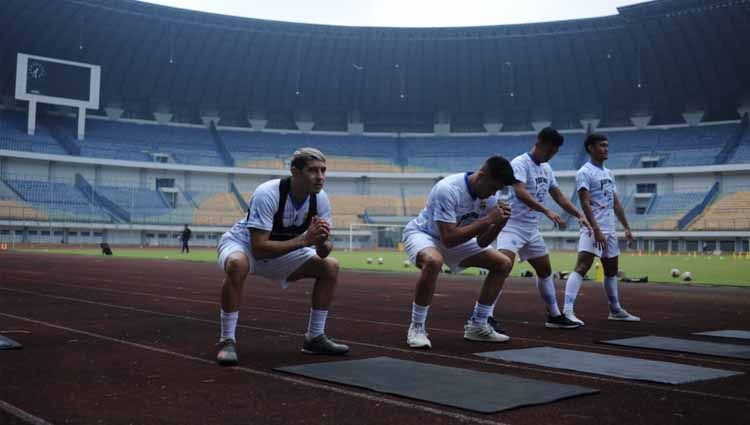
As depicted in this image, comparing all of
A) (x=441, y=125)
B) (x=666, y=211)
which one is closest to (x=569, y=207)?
(x=666, y=211)

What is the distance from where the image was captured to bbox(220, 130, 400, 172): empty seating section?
6469cm

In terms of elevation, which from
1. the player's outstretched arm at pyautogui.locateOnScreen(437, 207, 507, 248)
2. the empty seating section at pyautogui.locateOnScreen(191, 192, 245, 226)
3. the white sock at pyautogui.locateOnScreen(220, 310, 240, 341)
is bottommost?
the white sock at pyautogui.locateOnScreen(220, 310, 240, 341)

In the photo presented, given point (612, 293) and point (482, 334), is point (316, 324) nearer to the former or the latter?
point (482, 334)

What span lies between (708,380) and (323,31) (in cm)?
5757

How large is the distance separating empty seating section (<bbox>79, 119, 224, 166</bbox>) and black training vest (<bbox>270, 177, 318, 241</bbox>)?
186 ft

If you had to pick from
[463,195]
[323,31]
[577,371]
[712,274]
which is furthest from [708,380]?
[323,31]

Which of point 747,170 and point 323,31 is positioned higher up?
point 323,31

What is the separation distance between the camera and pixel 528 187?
8656 millimetres

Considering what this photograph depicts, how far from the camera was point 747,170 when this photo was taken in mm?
53594

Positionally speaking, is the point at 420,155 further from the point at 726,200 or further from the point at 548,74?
the point at 726,200

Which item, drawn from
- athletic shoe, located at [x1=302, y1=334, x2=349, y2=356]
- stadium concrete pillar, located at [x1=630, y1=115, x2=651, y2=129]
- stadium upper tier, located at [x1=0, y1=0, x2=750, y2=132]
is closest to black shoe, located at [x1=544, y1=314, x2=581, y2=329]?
athletic shoe, located at [x1=302, y1=334, x2=349, y2=356]

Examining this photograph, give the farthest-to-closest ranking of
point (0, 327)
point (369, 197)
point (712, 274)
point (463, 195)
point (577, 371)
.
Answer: point (369, 197) → point (712, 274) → point (0, 327) → point (463, 195) → point (577, 371)

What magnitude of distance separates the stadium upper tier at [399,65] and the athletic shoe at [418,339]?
50336mm

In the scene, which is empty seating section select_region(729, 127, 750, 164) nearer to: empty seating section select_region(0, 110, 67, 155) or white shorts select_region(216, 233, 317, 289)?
empty seating section select_region(0, 110, 67, 155)
